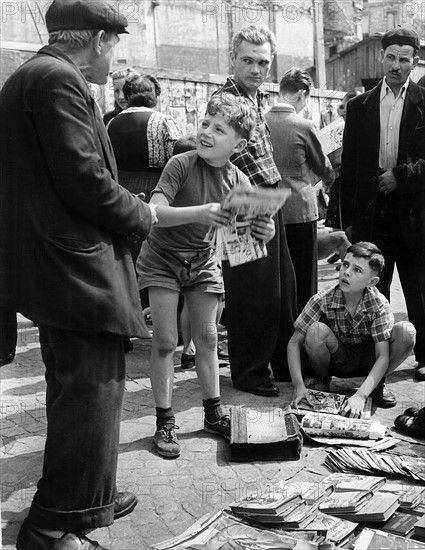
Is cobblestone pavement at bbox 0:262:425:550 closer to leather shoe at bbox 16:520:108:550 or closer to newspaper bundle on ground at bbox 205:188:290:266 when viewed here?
leather shoe at bbox 16:520:108:550

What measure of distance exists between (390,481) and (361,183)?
2547 mm

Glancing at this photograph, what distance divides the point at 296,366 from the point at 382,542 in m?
2.01

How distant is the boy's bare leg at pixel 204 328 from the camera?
389 centimetres

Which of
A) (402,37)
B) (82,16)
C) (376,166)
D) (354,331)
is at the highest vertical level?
(82,16)

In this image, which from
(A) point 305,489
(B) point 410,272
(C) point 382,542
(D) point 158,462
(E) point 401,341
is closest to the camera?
(C) point 382,542

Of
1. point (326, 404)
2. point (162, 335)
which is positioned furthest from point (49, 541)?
point (326, 404)

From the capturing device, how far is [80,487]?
2.67m

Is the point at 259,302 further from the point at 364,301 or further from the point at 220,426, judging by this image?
the point at 220,426

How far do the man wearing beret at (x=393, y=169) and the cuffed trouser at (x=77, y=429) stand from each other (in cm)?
316

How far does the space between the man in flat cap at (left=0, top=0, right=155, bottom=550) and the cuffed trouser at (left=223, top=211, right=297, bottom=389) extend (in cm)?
212

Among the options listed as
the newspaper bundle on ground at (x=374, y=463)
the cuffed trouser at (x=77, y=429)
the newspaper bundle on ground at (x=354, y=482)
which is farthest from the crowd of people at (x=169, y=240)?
the newspaper bundle on ground at (x=354, y=482)

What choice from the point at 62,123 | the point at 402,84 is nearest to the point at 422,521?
the point at 62,123

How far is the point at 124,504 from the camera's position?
3145 millimetres

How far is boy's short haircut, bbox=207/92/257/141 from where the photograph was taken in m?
3.59
